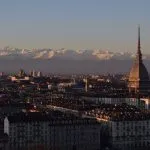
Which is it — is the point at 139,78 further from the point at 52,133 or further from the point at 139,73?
the point at 52,133

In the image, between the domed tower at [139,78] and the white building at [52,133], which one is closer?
the white building at [52,133]

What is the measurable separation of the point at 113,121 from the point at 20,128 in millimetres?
8907

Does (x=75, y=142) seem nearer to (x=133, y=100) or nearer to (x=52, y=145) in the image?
(x=52, y=145)

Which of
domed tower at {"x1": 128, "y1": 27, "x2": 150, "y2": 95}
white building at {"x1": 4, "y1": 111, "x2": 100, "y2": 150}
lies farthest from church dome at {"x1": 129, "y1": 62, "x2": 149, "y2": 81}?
white building at {"x1": 4, "y1": 111, "x2": 100, "y2": 150}

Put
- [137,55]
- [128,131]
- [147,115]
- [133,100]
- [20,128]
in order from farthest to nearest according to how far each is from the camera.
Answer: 1. [137,55]
2. [133,100]
3. [147,115]
4. [128,131]
5. [20,128]

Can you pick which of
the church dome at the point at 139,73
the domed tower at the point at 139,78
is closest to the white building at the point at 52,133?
the domed tower at the point at 139,78

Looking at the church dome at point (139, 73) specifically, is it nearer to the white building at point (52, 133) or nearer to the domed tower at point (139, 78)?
the domed tower at point (139, 78)

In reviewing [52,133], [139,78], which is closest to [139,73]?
[139,78]

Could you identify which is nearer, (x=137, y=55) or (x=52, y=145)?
(x=52, y=145)

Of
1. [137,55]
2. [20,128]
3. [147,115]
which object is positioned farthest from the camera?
[137,55]

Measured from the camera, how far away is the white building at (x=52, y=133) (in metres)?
60.8

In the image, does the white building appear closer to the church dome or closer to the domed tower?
the domed tower

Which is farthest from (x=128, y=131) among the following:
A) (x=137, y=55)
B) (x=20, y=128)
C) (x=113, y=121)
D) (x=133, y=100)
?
(x=137, y=55)

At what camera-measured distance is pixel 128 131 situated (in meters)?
65.2
